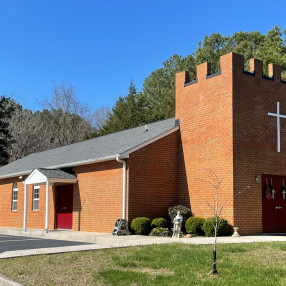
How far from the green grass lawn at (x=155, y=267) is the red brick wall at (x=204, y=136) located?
19.2 feet

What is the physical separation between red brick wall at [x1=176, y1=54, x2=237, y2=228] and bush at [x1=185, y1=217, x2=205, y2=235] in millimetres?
740

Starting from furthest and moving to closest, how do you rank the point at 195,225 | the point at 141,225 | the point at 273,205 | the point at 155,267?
the point at 273,205 → the point at 141,225 → the point at 195,225 → the point at 155,267

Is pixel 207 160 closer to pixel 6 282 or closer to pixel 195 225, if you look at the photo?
pixel 195 225

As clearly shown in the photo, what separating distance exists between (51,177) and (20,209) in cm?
711

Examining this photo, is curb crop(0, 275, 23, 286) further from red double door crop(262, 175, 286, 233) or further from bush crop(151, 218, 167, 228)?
red double door crop(262, 175, 286, 233)

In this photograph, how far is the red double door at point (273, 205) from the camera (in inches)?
659

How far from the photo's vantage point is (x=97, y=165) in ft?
64.2

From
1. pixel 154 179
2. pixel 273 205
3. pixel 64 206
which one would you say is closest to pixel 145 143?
pixel 154 179

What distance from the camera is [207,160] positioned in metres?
17.3

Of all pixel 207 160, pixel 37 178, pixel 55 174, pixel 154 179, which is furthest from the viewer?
pixel 37 178

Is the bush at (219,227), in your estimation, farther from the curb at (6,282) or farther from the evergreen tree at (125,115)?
the evergreen tree at (125,115)

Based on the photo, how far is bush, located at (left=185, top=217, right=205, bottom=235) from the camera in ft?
52.7

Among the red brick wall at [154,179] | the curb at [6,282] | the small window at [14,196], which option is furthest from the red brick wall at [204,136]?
the small window at [14,196]

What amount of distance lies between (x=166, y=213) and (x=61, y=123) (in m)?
36.6
